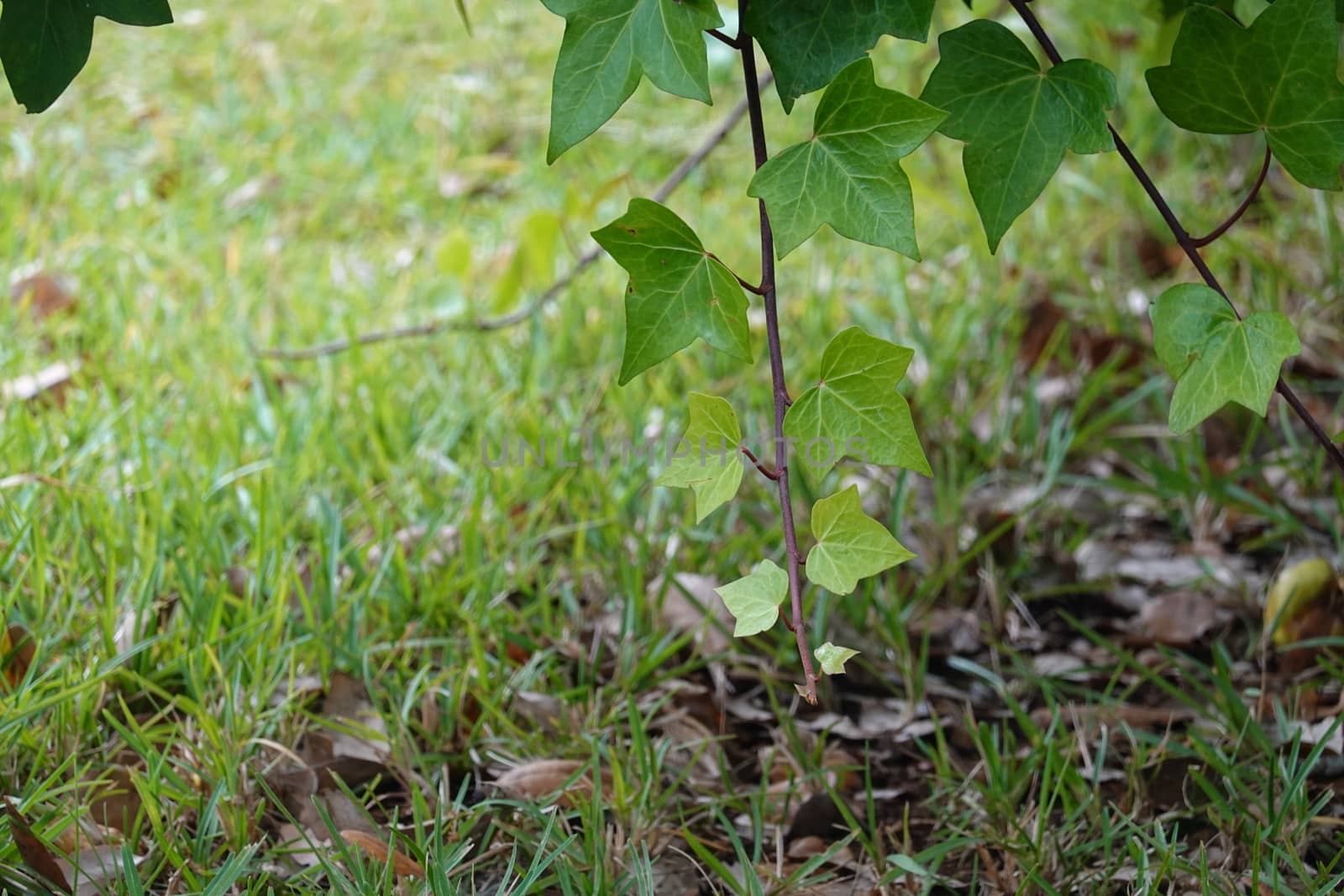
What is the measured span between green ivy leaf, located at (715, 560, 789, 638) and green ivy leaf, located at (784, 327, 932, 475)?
9 centimetres

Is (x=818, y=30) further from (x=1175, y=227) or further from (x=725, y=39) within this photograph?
(x=1175, y=227)

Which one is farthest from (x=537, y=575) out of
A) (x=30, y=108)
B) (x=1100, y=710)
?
(x=30, y=108)

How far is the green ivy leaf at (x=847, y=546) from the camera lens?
2.43ft

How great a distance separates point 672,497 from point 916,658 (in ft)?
1.38

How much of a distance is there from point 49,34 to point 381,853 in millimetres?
735

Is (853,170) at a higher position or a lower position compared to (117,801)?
higher

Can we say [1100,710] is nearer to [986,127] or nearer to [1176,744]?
[1176,744]

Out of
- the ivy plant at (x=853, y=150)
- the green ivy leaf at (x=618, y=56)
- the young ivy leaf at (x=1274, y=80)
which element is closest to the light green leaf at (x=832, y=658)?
the ivy plant at (x=853, y=150)

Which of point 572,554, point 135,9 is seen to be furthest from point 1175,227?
point 572,554

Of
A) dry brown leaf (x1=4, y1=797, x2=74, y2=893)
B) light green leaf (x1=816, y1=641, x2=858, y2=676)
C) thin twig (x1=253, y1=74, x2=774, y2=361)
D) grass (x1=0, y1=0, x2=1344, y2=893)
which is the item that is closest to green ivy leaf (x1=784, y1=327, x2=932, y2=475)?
light green leaf (x1=816, y1=641, x2=858, y2=676)

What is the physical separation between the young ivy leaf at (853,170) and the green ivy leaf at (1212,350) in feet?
0.69

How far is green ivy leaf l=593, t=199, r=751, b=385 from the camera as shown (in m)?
0.79

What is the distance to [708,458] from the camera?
0.78m

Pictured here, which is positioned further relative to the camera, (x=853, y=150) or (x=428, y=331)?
(x=428, y=331)
